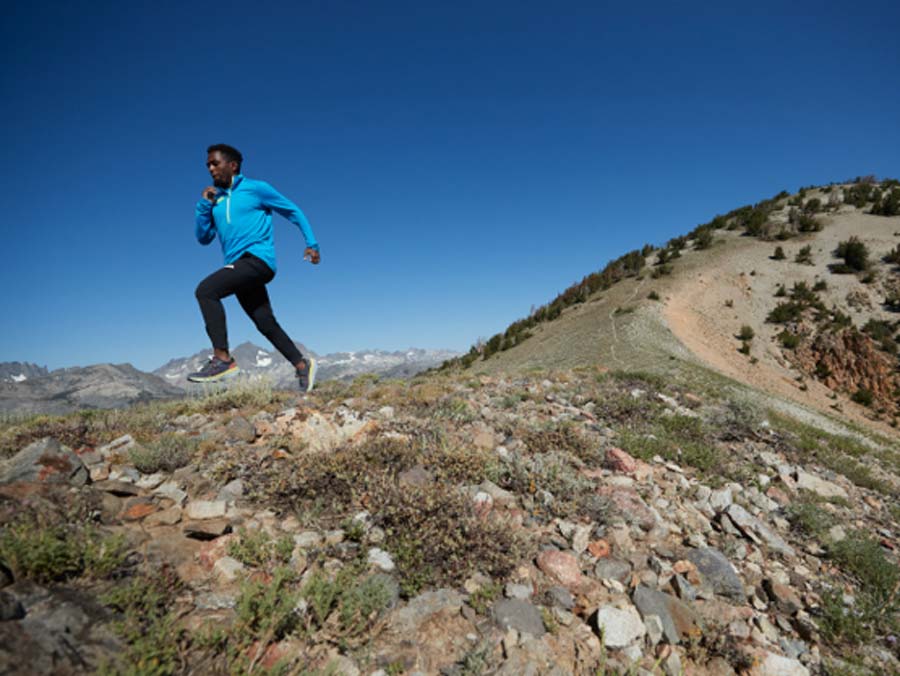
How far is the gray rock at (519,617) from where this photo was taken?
2387 millimetres

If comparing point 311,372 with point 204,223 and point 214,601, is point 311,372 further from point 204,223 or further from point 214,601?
point 214,601

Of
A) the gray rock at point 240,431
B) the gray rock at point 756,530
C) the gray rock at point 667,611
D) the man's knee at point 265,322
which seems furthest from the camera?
the man's knee at point 265,322

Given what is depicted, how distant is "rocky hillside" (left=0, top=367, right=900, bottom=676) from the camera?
80.8 inches

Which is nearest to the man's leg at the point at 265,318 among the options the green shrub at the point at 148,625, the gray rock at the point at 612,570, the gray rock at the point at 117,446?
the gray rock at the point at 117,446

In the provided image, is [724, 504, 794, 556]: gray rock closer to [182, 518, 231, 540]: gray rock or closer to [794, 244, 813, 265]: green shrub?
Result: [182, 518, 231, 540]: gray rock

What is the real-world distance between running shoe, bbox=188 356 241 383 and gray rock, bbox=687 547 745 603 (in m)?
5.68

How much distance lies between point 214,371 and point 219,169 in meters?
2.71

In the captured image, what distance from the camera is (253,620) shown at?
2158mm

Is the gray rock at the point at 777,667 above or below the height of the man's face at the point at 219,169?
below

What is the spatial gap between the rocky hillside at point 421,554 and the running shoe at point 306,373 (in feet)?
4.42

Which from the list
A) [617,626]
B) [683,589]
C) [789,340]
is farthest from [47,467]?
[789,340]

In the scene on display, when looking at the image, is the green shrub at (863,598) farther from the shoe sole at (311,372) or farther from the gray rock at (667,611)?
the shoe sole at (311,372)

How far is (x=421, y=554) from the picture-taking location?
274 centimetres

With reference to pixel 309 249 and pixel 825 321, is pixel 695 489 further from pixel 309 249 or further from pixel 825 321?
pixel 825 321
